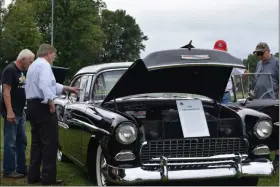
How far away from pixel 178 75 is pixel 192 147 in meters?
0.95

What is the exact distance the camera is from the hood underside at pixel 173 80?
4977 millimetres

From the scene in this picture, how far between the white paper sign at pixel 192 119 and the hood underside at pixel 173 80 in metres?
0.37

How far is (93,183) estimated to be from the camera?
541cm

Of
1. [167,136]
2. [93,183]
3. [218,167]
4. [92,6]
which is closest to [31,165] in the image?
[93,183]

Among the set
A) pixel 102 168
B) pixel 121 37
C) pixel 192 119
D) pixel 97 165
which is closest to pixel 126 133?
pixel 102 168

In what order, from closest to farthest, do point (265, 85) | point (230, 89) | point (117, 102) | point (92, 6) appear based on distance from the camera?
1. point (117, 102)
2. point (265, 85)
3. point (230, 89)
4. point (92, 6)

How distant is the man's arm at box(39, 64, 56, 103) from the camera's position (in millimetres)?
5078

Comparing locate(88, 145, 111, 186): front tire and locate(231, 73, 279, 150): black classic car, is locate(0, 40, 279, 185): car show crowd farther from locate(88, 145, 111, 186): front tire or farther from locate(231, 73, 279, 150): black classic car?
locate(88, 145, 111, 186): front tire

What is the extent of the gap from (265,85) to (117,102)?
2233mm

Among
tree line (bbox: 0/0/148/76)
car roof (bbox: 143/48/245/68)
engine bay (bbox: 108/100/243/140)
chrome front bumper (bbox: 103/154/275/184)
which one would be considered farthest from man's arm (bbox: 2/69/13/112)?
tree line (bbox: 0/0/148/76)

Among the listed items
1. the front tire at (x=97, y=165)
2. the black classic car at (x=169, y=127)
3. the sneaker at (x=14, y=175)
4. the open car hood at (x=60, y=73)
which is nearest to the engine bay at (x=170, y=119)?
the black classic car at (x=169, y=127)

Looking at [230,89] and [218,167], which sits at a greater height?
[230,89]

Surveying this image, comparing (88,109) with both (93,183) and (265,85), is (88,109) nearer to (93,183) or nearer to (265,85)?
(93,183)

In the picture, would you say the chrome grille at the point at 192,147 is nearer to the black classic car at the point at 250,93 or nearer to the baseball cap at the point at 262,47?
the black classic car at the point at 250,93
